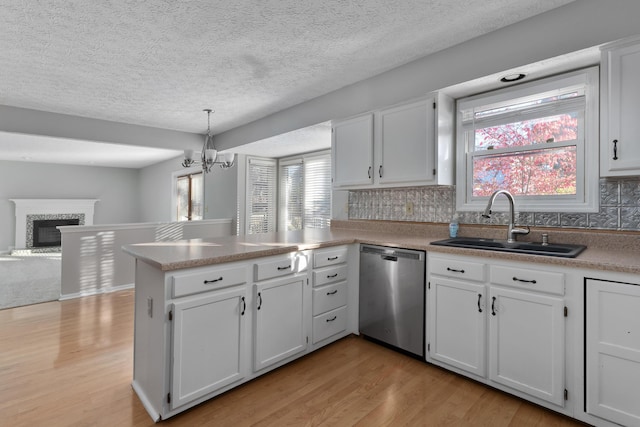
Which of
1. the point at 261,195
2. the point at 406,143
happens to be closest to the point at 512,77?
the point at 406,143

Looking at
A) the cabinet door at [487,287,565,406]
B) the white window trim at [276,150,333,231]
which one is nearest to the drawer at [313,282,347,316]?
the cabinet door at [487,287,565,406]

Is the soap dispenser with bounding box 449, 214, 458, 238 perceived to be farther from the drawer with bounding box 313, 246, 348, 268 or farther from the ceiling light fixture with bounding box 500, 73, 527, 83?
the ceiling light fixture with bounding box 500, 73, 527, 83

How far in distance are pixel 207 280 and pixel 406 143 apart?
1979mm

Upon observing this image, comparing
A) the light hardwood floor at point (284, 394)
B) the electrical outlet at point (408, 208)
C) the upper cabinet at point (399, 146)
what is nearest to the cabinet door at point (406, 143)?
the upper cabinet at point (399, 146)

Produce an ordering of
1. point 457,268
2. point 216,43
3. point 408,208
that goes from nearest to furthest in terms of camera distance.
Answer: point 457,268
point 216,43
point 408,208

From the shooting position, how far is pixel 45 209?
→ 824cm

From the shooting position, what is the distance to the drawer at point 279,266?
2.11 meters

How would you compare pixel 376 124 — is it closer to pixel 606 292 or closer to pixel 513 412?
pixel 606 292

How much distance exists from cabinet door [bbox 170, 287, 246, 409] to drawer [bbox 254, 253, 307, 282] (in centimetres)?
16

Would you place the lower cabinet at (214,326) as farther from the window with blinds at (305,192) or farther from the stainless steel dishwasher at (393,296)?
the window with blinds at (305,192)

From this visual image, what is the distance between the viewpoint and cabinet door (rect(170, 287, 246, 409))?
5.70 ft

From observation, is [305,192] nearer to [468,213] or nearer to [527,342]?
[468,213]

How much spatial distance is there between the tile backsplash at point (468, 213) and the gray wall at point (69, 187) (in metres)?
8.45

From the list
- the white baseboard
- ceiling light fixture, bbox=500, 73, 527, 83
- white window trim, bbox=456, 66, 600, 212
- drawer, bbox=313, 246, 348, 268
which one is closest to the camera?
white window trim, bbox=456, 66, 600, 212
